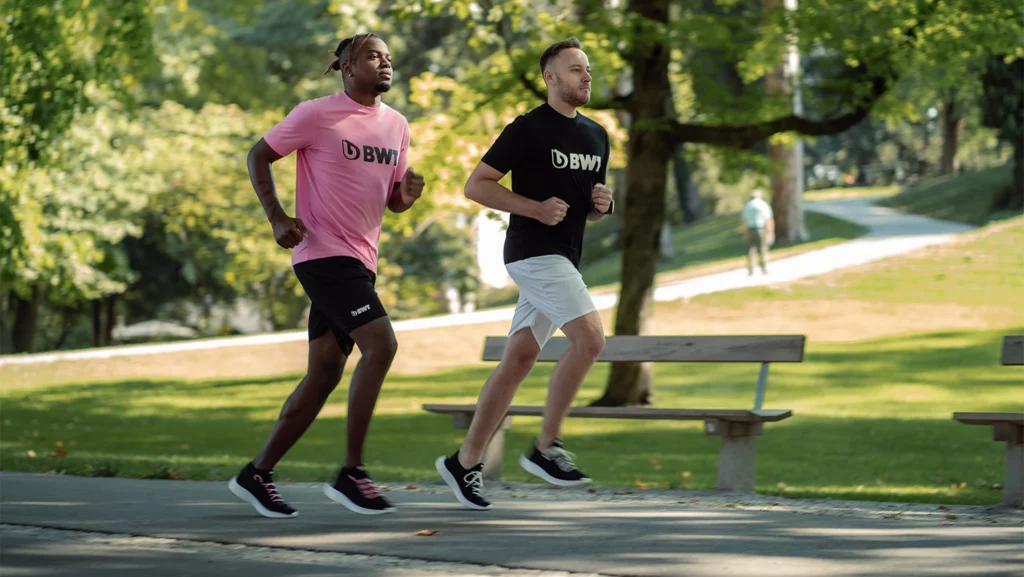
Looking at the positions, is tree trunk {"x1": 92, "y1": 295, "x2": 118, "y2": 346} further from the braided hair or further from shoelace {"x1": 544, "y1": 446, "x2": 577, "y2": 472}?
shoelace {"x1": 544, "y1": 446, "x2": 577, "y2": 472}

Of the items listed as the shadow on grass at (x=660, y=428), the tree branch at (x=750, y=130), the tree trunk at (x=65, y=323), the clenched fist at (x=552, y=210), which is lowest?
the tree trunk at (x=65, y=323)

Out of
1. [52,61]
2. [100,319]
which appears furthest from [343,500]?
[100,319]

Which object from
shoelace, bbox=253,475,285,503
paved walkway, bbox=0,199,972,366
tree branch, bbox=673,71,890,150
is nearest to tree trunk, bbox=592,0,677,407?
tree branch, bbox=673,71,890,150

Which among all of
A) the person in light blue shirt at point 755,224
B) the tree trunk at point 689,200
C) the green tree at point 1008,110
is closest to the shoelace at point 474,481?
the person in light blue shirt at point 755,224

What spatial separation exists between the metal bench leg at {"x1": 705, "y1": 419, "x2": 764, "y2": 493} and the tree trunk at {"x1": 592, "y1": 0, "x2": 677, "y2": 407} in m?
7.37

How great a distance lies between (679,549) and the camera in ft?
16.9

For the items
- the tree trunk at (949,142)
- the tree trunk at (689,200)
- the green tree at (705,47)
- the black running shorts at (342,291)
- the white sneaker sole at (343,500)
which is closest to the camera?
the black running shorts at (342,291)

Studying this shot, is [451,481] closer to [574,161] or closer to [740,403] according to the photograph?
[574,161]

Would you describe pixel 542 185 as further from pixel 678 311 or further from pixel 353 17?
pixel 678 311

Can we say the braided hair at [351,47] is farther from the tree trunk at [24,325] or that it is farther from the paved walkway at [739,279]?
the tree trunk at [24,325]

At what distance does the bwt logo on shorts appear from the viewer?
6055 millimetres

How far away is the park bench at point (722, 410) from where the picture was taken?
25.4ft

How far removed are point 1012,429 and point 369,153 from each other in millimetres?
3606

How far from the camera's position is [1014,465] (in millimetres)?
7203
